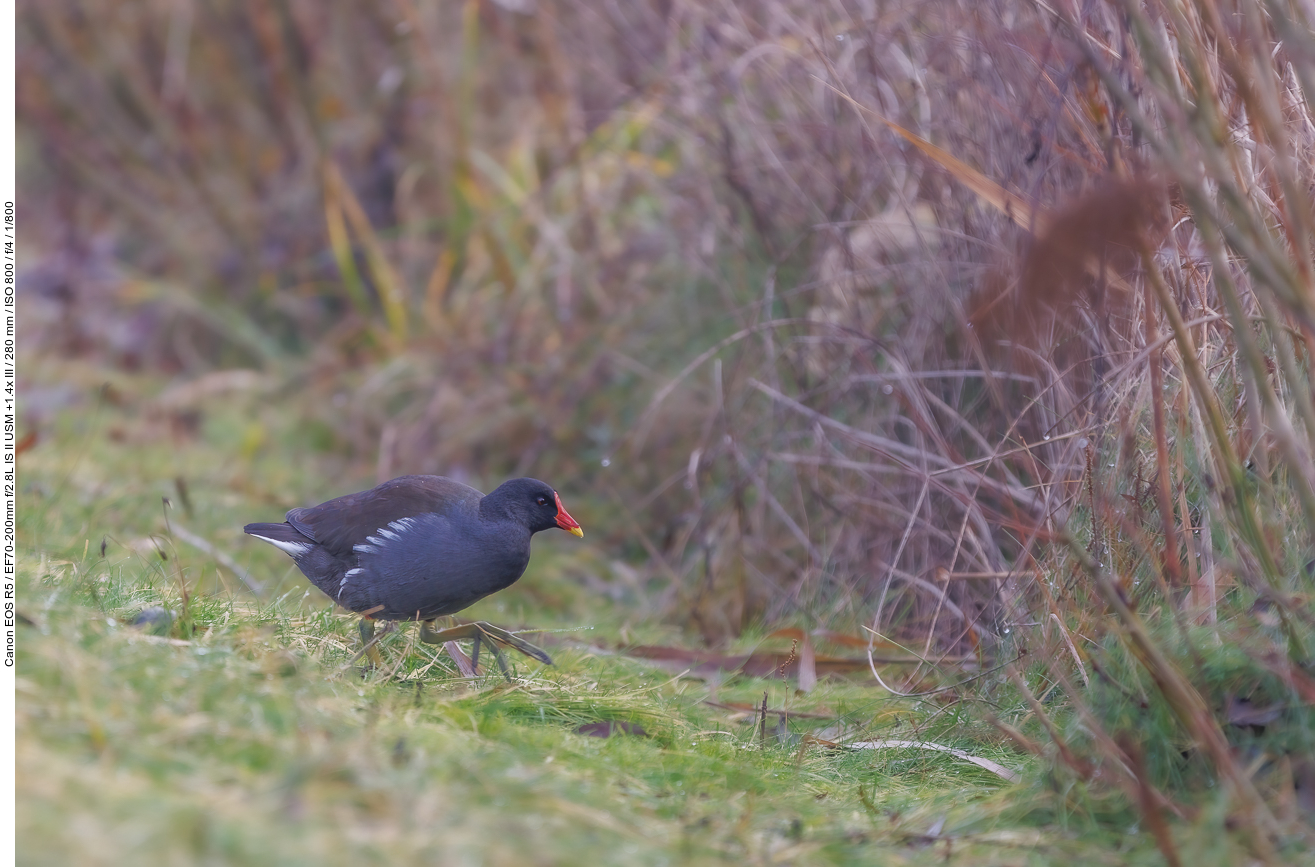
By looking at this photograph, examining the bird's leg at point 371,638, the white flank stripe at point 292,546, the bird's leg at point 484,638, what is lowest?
the bird's leg at point 484,638

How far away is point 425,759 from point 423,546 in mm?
1283

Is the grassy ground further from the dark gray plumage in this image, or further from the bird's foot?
the dark gray plumage

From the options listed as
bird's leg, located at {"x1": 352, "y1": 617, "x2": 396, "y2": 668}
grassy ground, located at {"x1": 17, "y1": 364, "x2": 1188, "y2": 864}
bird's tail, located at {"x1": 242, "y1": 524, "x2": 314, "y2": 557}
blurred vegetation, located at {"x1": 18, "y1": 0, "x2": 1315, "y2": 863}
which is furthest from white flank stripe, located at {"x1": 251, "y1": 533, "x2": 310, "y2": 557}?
blurred vegetation, located at {"x1": 18, "y1": 0, "x2": 1315, "y2": 863}

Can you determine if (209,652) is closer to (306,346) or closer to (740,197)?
(740,197)

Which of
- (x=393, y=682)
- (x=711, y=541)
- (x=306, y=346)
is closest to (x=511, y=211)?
(x=306, y=346)

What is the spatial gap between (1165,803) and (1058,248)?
1018mm

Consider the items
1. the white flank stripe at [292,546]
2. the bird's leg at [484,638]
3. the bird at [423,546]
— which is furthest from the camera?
the white flank stripe at [292,546]

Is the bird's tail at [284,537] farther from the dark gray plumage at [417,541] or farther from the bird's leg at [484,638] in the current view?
the bird's leg at [484,638]

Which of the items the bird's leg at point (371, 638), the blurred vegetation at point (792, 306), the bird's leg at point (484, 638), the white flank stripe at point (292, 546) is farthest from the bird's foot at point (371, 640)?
the blurred vegetation at point (792, 306)

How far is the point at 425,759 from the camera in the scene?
6.98 ft

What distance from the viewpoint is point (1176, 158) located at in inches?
82.5

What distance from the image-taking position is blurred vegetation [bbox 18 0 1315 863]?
2.32m

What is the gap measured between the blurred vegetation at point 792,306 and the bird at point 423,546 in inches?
30.8

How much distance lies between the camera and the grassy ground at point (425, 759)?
68.6 inches
